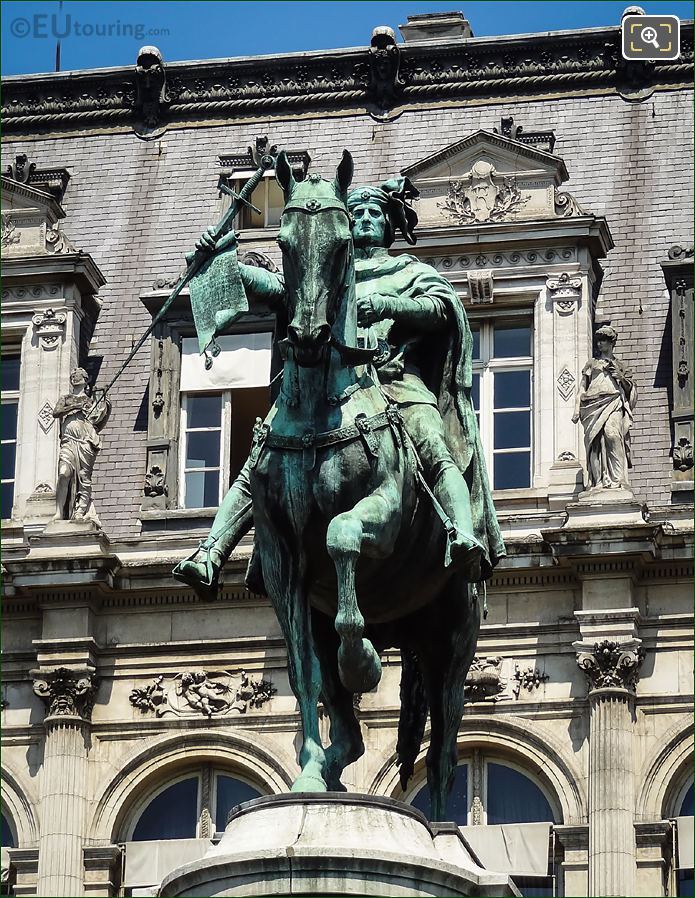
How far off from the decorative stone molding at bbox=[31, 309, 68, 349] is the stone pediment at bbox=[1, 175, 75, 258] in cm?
83

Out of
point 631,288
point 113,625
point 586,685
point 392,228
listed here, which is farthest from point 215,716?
point 392,228

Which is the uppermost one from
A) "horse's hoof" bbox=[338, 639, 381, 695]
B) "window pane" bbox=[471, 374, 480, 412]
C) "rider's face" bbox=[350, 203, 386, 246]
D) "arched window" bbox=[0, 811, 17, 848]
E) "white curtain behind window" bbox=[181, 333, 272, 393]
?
"white curtain behind window" bbox=[181, 333, 272, 393]

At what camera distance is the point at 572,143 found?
4150 centimetres

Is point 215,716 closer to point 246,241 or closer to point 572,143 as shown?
point 246,241

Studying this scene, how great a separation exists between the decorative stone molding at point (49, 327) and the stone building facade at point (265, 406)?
0.12 feet

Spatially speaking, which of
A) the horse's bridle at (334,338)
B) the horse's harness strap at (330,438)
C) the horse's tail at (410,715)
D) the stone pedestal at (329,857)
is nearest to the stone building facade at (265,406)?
the horse's tail at (410,715)

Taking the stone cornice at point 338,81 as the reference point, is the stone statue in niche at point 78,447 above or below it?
below

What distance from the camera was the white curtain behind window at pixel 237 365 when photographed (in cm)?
3931

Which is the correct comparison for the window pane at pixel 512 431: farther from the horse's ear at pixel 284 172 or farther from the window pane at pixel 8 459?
the horse's ear at pixel 284 172

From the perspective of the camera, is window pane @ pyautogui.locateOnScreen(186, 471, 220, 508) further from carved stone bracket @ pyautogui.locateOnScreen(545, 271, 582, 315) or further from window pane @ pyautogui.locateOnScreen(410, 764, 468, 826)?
window pane @ pyautogui.locateOnScreen(410, 764, 468, 826)

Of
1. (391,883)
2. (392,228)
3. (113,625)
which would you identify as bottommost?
(391,883)

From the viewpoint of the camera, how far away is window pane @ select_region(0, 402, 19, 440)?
133 feet

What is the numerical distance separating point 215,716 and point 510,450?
4684mm

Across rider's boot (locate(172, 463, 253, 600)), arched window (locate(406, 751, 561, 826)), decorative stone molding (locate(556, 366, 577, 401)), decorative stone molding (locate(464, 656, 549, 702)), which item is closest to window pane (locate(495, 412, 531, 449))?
decorative stone molding (locate(556, 366, 577, 401))
